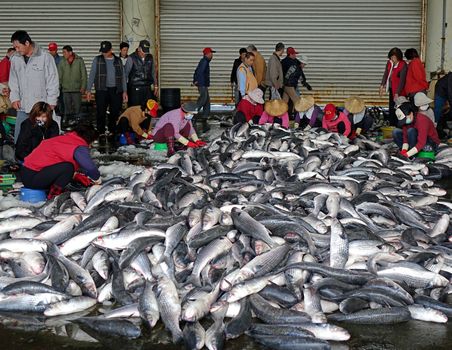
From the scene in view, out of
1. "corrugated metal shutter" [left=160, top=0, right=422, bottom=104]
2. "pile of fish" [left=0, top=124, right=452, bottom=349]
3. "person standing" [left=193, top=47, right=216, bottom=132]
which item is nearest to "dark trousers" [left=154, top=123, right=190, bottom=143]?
"person standing" [left=193, top=47, right=216, bottom=132]

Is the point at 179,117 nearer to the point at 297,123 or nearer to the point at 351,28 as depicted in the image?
the point at 297,123

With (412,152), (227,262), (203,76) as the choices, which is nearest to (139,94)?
(203,76)

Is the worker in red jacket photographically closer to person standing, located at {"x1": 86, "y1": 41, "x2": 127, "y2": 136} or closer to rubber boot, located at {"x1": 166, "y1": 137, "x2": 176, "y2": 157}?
rubber boot, located at {"x1": 166, "y1": 137, "x2": 176, "y2": 157}

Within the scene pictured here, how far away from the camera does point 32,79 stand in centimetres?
960

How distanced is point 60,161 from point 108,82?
661cm

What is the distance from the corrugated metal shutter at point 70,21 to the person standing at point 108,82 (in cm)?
601

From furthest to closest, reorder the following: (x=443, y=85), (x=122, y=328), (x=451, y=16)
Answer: (x=451, y=16) → (x=443, y=85) → (x=122, y=328)

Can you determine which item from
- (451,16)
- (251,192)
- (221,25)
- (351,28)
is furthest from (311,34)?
(251,192)

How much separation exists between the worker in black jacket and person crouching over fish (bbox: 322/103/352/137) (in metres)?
5.12

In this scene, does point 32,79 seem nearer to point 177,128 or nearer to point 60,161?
point 60,161

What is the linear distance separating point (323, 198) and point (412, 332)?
1936 mm

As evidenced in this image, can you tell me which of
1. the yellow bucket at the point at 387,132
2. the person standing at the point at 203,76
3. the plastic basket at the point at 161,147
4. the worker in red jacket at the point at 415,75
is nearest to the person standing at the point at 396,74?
the worker in red jacket at the point at 415,75

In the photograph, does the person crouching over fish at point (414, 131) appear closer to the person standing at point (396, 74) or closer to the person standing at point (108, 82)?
the person standing at point (396, 74)

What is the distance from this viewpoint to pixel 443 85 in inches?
572
